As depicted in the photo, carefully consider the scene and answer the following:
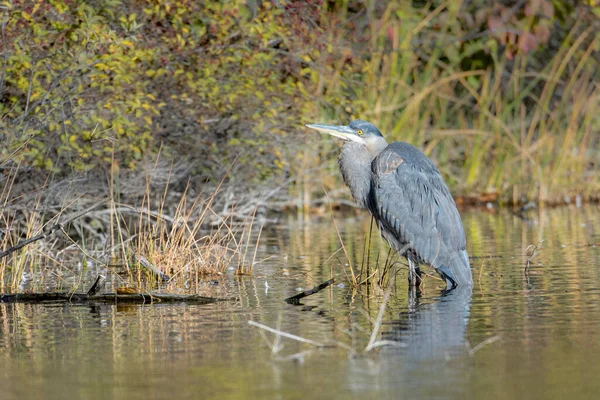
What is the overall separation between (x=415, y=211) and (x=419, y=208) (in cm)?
4

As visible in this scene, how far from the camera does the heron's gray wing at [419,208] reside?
365 inches

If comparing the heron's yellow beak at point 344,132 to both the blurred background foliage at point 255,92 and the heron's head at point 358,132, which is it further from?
the blurred background foliage at point 255,92

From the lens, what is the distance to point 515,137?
19.6 metres

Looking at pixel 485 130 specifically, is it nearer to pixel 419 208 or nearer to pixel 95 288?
pixel 419 208

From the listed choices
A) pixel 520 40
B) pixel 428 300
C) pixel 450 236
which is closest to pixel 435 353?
pixel 428 300

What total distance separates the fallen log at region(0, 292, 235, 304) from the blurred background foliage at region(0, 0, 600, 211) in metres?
1.32

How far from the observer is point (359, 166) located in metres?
9.98

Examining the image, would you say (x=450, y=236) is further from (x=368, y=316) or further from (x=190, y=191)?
(x=190, y=191)

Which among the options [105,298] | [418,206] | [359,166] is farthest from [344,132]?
→ [105,298]

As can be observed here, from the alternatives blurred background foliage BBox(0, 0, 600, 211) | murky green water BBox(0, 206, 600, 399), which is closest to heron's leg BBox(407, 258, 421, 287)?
murky green water BBox(0, 206, 600, 399)

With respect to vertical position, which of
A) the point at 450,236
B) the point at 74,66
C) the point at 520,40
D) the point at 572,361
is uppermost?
the point at 520,40

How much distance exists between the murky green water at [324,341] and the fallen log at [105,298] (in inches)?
5.1

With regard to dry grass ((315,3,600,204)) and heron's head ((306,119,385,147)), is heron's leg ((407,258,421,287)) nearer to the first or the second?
heron's head ((306,119,385,147))

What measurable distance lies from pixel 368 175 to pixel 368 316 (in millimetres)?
2743
